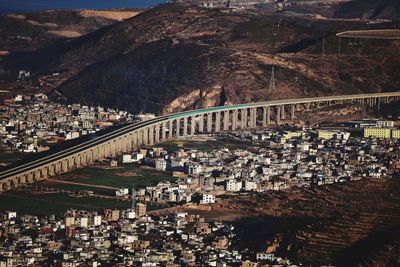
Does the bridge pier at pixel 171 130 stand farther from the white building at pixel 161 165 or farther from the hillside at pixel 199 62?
the white building at pixel 161 165

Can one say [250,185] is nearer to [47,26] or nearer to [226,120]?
[226,120]

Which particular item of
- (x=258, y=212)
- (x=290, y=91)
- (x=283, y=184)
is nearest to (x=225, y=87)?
(x=290, y=91)

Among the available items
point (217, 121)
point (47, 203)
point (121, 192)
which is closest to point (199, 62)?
point (217, 121)

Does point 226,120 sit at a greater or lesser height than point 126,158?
greater

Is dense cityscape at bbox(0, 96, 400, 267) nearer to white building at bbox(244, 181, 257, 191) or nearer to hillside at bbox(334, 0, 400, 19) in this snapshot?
white building at bbox(244, 181, 257, 191)

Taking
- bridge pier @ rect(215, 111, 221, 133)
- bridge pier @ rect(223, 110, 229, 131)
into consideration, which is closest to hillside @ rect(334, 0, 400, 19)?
bridge pier @ rect(223, 110, 229, 131)

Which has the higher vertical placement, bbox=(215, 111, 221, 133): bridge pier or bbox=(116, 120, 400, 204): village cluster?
bbox=(215, 111, 221, 133): bridge pier
